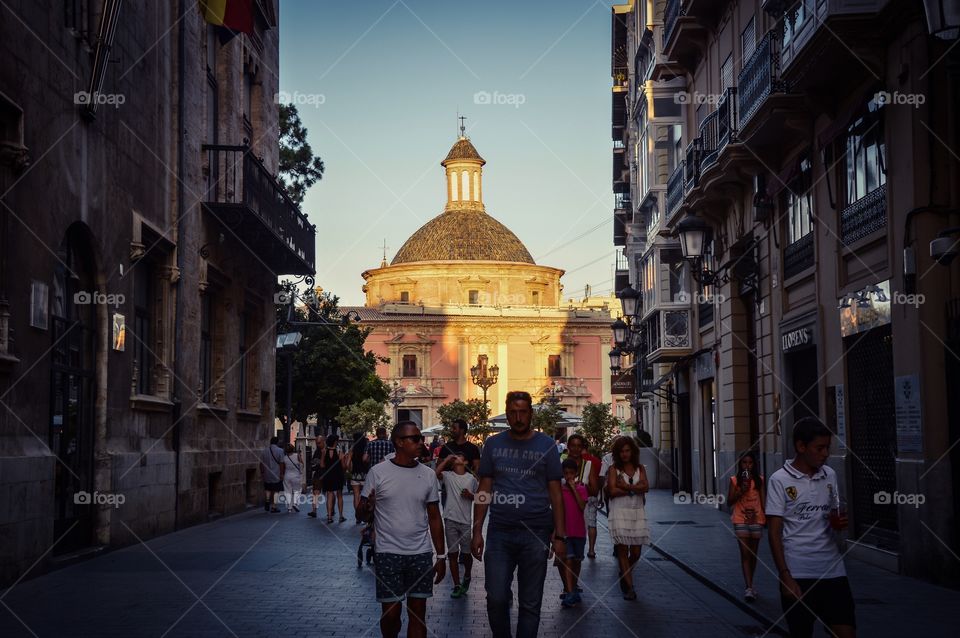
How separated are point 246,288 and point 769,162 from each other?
11.7 metres

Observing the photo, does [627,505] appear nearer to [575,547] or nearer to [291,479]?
[575,547]

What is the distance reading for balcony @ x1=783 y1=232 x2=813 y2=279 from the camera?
61.8ft

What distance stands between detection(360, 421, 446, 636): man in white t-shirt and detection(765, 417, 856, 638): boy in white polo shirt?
7.40 feet

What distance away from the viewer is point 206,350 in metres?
24.4

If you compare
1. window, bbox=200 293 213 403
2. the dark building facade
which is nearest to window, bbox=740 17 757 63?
the dark building facade

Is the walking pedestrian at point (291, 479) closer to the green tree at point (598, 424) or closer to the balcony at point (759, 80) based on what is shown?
the balcony at point (759, 80)

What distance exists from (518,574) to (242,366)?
67.4ft

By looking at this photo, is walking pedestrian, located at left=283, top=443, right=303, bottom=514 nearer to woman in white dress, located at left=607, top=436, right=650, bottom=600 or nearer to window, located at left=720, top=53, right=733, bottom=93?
window, located at left=720, top=53, right=733, bottom=93

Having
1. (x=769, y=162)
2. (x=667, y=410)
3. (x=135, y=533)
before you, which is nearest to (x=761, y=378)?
(x=769, y=162)

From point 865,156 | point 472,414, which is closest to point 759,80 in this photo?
point 865,156

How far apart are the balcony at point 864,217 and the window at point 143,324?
10202 millimetres

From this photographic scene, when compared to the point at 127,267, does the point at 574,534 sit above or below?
below

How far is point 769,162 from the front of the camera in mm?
20562

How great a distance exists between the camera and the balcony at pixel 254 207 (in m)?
22.9
